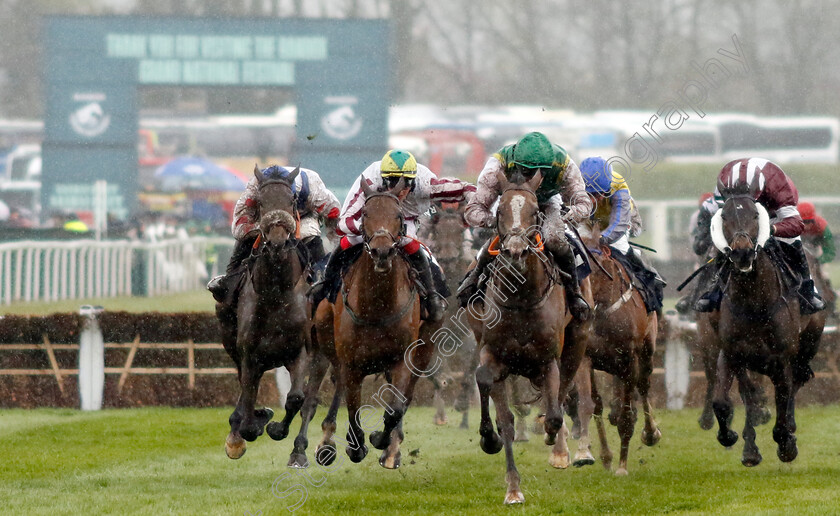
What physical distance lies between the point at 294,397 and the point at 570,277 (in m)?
1.83

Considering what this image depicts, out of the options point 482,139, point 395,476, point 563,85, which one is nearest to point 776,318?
point 395,476

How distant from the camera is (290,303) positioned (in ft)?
25.0

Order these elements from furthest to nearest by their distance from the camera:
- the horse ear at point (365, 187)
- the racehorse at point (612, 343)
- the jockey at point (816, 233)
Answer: the jockey at point (816, 233) → the racehorse at point (612, 343) → the horse ear at point (365, 187)

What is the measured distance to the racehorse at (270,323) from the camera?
7.42 meters

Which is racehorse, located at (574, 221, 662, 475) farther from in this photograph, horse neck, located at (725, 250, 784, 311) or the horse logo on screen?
the horse logo on screen

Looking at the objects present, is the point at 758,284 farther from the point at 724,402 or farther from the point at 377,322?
the point at 377,322

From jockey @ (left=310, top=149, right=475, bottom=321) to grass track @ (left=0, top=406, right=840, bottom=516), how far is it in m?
1.19

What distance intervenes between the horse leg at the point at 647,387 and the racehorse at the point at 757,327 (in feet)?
2.06

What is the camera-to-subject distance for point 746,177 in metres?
7.76

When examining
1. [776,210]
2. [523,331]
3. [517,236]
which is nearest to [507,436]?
[523,331]

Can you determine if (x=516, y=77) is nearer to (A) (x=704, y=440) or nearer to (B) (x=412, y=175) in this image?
(A) (x=704, y=440)

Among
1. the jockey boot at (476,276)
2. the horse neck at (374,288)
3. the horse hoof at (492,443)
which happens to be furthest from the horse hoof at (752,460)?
the horse neck at (374,288)

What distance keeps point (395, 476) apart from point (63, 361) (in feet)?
15.3

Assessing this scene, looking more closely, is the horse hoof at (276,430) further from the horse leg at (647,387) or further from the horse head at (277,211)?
the horse leg at (647,387)
